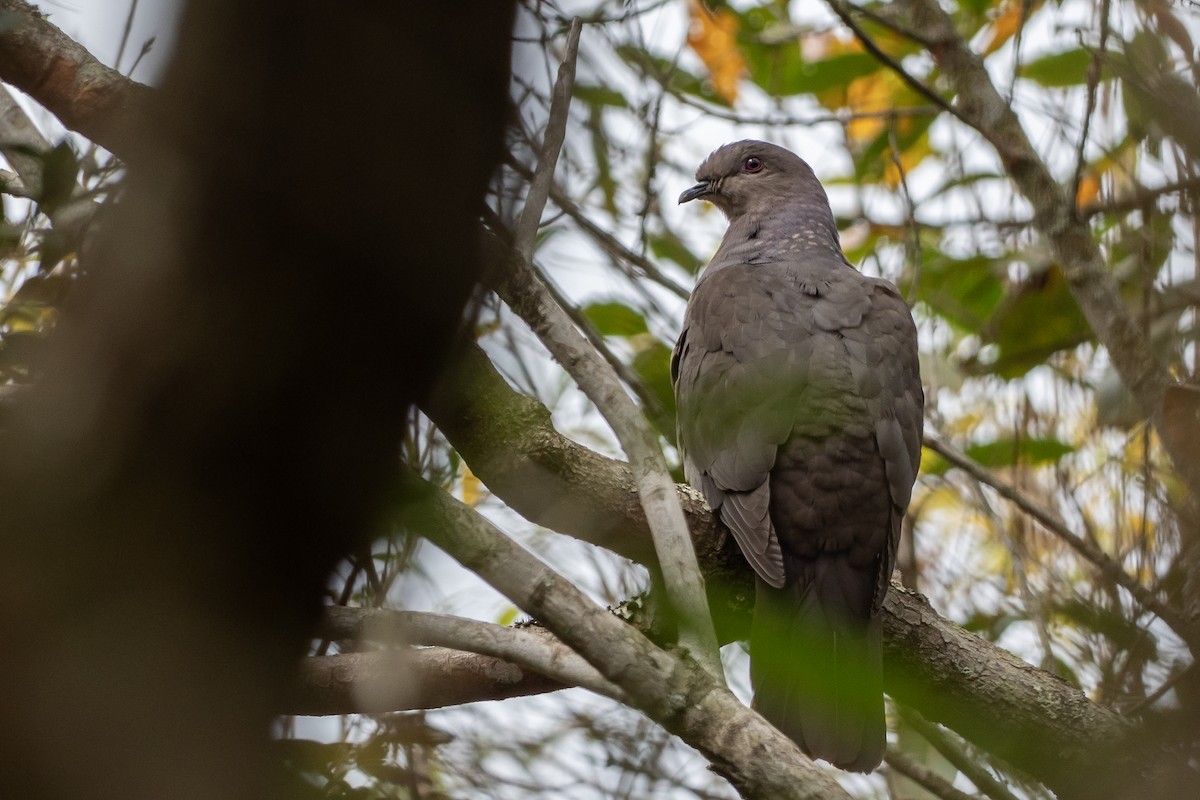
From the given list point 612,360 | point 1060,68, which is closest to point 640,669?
point 612,360

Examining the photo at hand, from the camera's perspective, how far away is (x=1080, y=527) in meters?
4.35

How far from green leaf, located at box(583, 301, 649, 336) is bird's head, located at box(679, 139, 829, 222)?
1.44 m

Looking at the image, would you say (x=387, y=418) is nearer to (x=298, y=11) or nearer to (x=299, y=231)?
(x=299, y=231)

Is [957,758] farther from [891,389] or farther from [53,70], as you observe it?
[53,70]

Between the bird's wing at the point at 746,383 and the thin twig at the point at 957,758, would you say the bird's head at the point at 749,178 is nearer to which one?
the bird's wing at the point at 746,383

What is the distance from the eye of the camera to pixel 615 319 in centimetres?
391

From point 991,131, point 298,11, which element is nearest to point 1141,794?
point 298,11

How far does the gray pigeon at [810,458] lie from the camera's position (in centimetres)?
325

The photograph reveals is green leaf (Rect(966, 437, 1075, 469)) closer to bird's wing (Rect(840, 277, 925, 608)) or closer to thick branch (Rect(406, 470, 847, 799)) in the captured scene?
bird's wing (Rect(840, 277, 925, 608))

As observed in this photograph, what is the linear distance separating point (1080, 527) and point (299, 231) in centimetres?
396

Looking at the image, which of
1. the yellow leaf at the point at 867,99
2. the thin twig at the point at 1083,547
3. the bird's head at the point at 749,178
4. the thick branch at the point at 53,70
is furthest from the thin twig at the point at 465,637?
the yellow leaf at the point at 867,99

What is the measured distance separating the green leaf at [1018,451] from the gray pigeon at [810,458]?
58 centimetres

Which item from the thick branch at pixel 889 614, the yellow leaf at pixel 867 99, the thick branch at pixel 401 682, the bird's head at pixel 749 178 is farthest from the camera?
the yellow leaf at pixel 867 99

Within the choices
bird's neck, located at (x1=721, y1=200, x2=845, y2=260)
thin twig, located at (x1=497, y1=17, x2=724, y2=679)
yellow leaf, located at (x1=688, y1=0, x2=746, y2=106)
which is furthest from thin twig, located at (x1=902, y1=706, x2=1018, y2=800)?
yellow leaf, located at (x1=688, y1=0, x2=746, y2=106)
